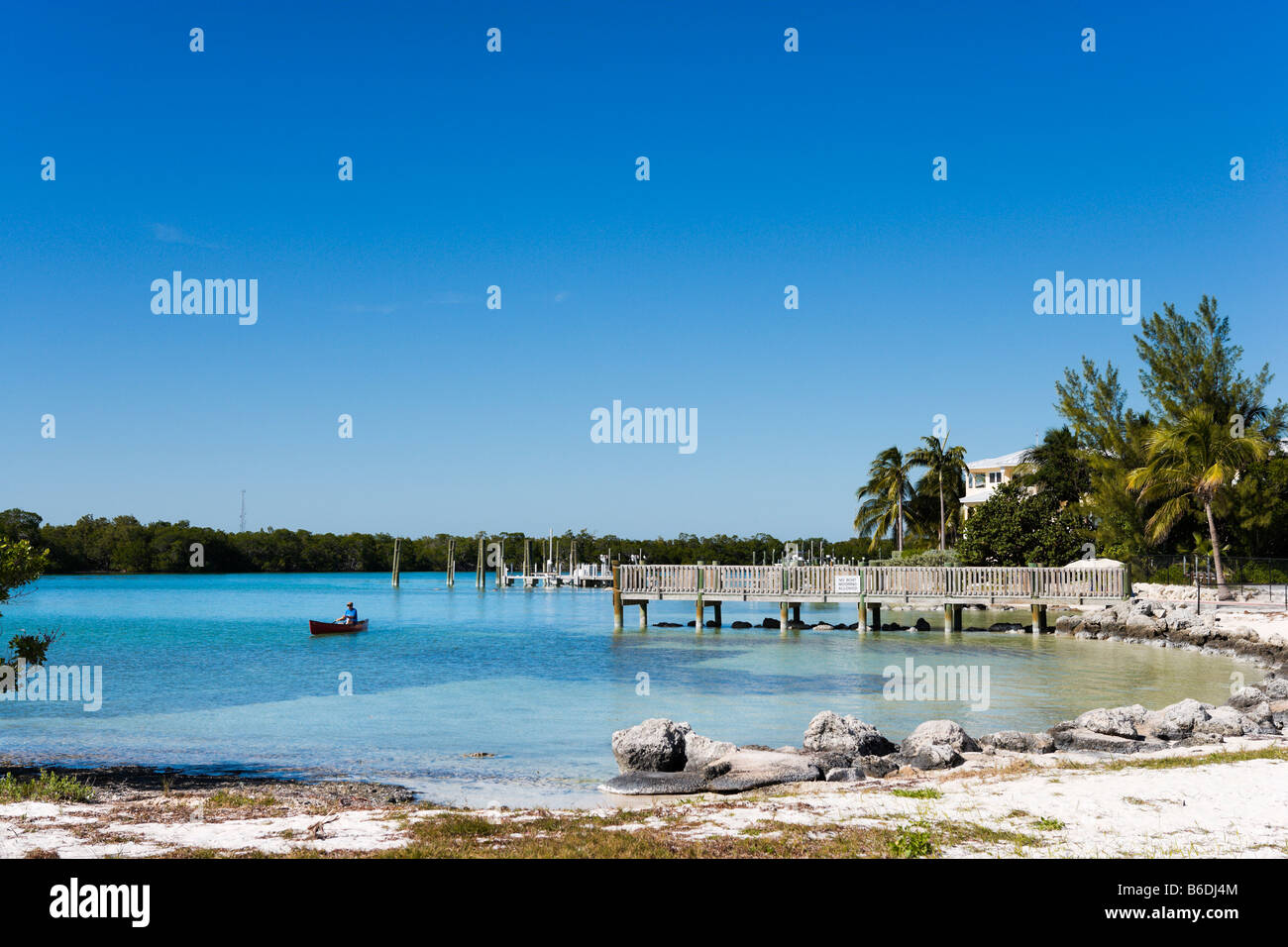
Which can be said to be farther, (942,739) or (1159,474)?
(1159,474)

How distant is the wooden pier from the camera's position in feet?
127

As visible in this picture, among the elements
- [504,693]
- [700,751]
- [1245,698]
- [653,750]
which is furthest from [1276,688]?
[504,693]

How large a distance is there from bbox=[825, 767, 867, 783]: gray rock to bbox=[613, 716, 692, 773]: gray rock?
2.22m

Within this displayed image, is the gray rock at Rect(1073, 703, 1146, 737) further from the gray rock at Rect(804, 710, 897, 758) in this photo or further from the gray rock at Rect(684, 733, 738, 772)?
the gray rock at Rect(684, 733, 738, 772)

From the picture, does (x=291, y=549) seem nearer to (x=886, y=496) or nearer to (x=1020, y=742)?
(x=886, y=496)

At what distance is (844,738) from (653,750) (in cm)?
319

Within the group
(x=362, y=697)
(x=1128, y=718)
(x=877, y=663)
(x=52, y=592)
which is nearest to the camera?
(x=1128, y=718)

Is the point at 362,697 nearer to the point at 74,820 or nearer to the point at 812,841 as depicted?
the point at 74,820

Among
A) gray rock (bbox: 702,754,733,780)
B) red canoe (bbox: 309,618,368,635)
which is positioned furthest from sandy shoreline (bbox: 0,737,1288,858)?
red canoe (bbox: 309,618,368,635)

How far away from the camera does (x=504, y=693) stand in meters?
25.5
